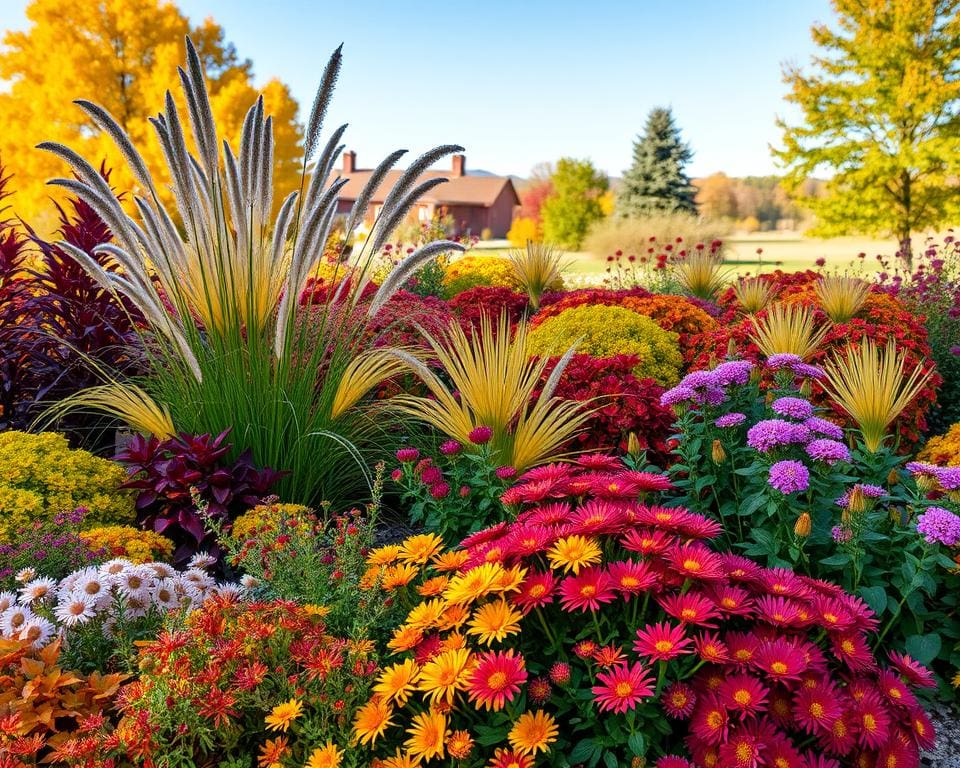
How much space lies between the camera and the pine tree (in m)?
31.2

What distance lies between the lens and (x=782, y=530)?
2.51 metres

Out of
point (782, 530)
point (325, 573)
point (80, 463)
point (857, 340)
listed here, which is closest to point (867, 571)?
point (782, 530)

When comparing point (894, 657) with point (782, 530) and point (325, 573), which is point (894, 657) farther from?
point (325, 573)

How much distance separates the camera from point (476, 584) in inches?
73.7

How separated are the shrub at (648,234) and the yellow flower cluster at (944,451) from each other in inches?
608

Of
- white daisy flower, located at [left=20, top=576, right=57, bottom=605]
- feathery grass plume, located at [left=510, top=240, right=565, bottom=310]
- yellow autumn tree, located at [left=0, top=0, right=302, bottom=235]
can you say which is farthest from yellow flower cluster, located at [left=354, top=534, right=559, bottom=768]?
yellow autumn tree, located at [left=0, top=0, right=302, bottom=235]

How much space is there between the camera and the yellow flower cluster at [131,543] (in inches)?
114

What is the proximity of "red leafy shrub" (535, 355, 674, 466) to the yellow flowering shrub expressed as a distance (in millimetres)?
685

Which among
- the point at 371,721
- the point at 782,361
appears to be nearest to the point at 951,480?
the point at 782,361

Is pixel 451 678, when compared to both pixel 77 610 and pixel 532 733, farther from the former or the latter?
pixel 77 610

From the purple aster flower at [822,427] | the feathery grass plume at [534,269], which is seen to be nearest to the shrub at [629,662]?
the purple aster flower at [822,427]

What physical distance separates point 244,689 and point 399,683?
0.37 metres

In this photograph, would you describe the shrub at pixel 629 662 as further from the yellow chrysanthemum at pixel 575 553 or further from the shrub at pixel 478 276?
the shrub at pixel 478 276

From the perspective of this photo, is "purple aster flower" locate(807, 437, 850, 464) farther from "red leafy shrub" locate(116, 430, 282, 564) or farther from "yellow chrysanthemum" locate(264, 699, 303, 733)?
"red leafy shrub" locate(116, 430, 282, 564)
